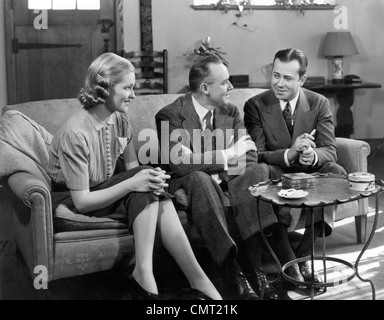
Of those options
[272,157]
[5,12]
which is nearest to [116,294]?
[272,157]

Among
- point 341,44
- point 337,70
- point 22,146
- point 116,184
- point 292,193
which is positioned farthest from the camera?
point 337,70

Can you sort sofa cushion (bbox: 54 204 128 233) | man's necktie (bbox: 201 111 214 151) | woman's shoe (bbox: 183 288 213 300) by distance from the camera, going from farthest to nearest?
man's necktie (bbox: 201 111 214 151) < sofa cushion (bbox: 54 204 128 233) < woman's shoe (bbox: 183 288 213 300)

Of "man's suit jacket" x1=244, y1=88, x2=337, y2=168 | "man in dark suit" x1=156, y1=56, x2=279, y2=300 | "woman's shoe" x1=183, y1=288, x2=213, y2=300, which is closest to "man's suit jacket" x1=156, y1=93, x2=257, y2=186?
"man in dark suit" x1=156, y1=56, x2=279, y2=300

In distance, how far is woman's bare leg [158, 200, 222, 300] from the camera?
2217 millimetres

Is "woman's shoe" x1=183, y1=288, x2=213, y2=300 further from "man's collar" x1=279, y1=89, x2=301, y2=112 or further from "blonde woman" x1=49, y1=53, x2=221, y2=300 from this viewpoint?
"man's collar" x1=279, y1=89, x2=301, y2=112

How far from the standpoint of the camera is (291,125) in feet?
9.12

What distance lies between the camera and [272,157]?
2.72 metres

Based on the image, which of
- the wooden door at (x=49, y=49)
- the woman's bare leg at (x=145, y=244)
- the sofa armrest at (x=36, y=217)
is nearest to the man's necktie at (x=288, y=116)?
the woman's bare leg at (x=145, y=244)

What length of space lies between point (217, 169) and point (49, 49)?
2.77 m

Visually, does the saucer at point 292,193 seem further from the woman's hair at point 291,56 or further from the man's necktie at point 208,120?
the woman's hair at point 291,56

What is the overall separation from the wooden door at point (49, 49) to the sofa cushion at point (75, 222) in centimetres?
267

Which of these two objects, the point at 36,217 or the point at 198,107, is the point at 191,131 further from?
the point at 36,217

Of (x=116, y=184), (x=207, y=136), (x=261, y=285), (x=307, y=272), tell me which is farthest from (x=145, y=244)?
(x=307, y=272)

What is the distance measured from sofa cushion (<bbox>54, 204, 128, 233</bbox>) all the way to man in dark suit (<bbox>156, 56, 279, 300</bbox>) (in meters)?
0.34
